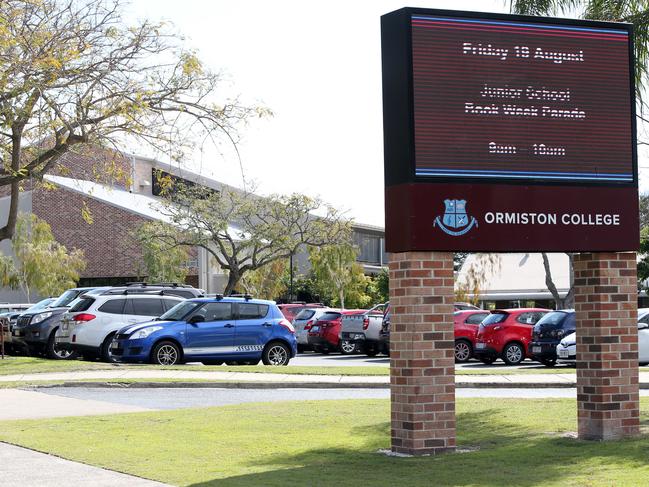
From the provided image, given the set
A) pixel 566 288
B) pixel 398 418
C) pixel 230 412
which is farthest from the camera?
pixel 566 288

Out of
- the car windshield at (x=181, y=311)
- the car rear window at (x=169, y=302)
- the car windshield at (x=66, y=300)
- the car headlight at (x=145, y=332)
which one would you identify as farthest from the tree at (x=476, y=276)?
the car headlight at (x=145, y=332)

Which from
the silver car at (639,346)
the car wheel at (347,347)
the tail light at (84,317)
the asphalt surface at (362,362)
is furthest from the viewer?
the car wheel at (347,347)

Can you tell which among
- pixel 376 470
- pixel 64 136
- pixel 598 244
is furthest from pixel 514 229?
pixel 64 136

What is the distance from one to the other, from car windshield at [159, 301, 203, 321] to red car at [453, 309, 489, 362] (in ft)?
27.0

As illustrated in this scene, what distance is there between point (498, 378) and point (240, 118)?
318 inches

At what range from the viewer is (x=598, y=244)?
11.8m

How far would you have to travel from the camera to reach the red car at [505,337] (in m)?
29.3

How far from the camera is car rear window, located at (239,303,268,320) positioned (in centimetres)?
2603

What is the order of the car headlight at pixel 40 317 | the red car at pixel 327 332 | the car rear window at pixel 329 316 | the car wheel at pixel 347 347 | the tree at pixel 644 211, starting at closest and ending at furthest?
the car headlight at pixel 40 317 < the car wheel at pixel 347 347 < the red car at pixel 327 332 < the car rear window at pixel 329 316 < the tree at pixel 644 211

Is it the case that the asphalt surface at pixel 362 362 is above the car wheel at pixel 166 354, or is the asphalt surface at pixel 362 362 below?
below

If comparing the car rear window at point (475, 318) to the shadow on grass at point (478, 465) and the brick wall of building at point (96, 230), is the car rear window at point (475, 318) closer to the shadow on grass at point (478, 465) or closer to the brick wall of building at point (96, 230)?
the shadow on grass at point (478, 465)

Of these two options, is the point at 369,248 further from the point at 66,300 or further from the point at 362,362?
the point at 66,300

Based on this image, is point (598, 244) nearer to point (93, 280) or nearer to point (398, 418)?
point (398, 418)

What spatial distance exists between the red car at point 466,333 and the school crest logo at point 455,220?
19595 millimetres
